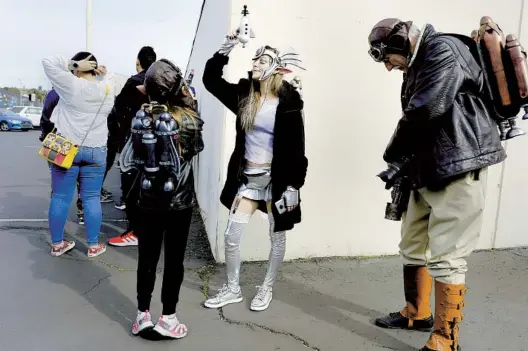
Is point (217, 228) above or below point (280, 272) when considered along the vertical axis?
above

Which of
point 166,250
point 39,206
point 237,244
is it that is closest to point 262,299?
point 237,244

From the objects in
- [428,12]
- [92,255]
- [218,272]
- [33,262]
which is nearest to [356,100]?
[428,12]

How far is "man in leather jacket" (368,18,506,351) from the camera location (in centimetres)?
265

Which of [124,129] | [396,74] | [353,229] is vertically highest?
[396,74]

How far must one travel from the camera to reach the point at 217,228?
441 cm

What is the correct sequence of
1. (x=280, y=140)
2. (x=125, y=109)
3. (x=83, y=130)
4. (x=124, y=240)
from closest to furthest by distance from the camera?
(x=280, y=140)
(x=83, y=130)
(x=125, y=109)
(x=124, y=240)

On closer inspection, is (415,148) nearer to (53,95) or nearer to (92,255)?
(92,255)

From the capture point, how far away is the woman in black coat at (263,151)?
3.35 meters

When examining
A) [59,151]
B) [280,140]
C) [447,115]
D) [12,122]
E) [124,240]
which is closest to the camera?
[447,115]

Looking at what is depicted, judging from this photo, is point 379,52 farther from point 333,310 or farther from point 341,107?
point 333,310

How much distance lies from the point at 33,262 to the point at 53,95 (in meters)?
1.75

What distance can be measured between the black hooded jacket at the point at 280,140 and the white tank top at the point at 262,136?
0.05m

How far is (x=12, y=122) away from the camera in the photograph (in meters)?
27.7

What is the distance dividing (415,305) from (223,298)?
1.40 metres
